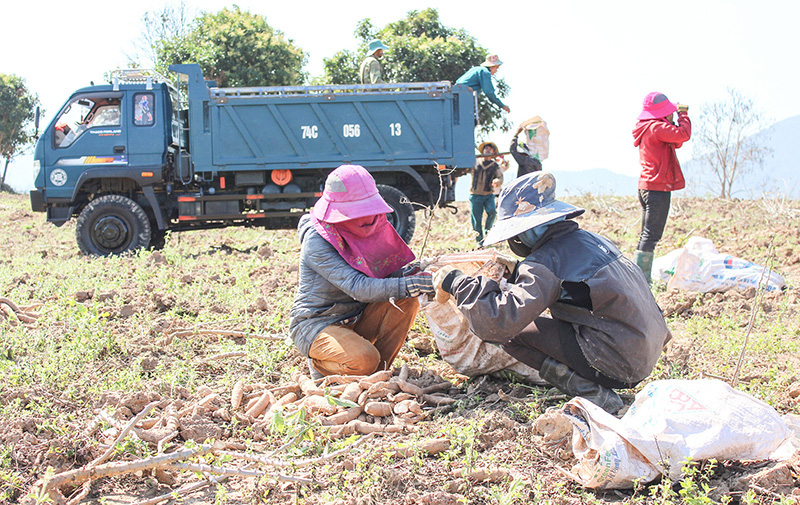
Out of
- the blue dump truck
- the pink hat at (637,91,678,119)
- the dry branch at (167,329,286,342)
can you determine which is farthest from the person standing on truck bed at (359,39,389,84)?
the dry branch at (167,329,286,342)

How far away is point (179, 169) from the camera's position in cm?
920

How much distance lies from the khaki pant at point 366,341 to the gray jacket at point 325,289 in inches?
3.2

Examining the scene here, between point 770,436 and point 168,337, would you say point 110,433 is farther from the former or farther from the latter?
point 770,436

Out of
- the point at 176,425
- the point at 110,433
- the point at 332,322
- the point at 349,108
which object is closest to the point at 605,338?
the point at 332,322

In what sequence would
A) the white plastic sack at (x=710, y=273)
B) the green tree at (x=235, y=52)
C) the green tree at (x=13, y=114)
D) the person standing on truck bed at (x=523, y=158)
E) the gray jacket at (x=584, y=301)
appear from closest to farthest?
the gray jacket at (x=584, y=301)
the white plastic sack at (x=710, y=273)
the person standing on truck bed at (x=523, y=158)
the green tree at (x=235, y=52)
the green tree at (x=13, y=114)

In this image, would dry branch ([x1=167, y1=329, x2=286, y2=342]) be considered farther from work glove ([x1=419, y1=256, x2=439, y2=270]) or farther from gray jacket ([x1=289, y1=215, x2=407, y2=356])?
work glove ([x1=419, y1=256, x2=439, y2=270])

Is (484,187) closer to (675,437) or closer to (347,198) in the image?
(347,198)

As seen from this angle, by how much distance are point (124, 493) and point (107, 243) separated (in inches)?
283

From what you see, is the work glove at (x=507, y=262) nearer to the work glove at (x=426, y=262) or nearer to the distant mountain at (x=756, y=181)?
the work glove at (x=426, y=262)

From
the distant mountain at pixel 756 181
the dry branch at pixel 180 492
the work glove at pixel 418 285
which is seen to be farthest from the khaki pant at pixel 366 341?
the distant mountain at pixel 756 181

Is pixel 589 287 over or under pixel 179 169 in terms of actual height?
under

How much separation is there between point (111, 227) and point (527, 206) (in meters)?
7.60

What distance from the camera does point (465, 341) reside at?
350 cm

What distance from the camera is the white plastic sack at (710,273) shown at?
5777mm
